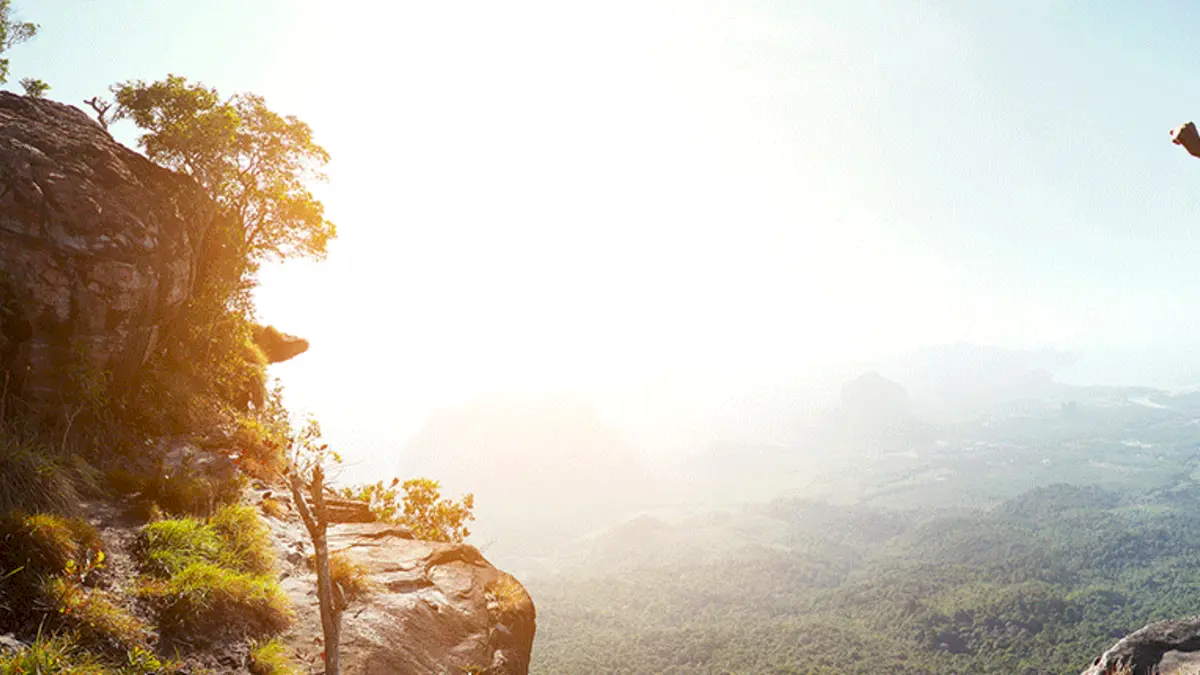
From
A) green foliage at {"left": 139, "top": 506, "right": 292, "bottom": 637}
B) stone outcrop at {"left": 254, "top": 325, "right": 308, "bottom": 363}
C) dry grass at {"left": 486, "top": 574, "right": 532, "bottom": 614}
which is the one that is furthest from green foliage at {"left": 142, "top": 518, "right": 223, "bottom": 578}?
stone outcrop at {"left": 254, "top": 325, "right": 308, "bottom": 363}

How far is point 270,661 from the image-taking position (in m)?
9.30

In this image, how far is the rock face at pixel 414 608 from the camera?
11094mm

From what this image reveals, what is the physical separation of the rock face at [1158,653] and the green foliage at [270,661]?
89.3 feet

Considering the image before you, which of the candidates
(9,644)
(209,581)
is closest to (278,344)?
(209,581)

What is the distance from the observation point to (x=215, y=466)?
49.7ft

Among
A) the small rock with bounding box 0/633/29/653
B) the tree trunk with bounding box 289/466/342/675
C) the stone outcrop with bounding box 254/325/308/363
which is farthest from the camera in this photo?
the stone outcrop with bounding box 254/325/308/363

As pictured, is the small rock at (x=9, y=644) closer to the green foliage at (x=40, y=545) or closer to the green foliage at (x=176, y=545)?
the green foliage at (x=40, y=545)

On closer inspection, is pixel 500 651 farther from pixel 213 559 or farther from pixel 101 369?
pixel 101 369

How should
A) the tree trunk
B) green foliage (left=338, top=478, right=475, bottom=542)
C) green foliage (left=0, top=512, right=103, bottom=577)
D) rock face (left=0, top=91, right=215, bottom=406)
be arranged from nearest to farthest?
green foliage (left=0, top=512, right=103, bottom=577) < the tree trunk < rock face (left=0, top=91, right=215, bottom=406) < green foliage (left=338, top=478, right=475, bottom=542)

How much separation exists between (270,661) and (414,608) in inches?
152

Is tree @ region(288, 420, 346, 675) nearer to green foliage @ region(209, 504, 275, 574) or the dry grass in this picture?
green foliage @ region(209, 504, 275, 574)

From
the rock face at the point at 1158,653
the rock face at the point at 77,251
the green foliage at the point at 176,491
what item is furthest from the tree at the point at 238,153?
the rock face at the point at 1158,653

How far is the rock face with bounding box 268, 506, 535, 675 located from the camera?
11094 millimetres

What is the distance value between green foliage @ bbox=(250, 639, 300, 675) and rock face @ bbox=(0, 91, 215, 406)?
8.94 m
